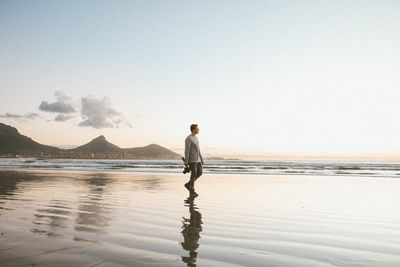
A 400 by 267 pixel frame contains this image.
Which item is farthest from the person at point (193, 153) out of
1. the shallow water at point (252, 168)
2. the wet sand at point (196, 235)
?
the shallow water at point (252, 168)

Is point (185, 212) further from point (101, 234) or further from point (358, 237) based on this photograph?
point (358, 237)

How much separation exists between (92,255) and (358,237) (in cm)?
381

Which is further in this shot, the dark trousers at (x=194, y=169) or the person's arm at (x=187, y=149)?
the person's arm at (x=187, y=149)

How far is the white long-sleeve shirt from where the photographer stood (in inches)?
416

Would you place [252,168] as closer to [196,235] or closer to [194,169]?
[194,169]

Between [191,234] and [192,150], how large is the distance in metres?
6.37

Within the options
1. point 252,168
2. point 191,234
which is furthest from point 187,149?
point 252,168

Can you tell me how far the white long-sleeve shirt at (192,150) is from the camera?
1056 cm

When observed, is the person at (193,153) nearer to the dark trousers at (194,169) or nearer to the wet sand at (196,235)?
the dark trousers at (194,169)

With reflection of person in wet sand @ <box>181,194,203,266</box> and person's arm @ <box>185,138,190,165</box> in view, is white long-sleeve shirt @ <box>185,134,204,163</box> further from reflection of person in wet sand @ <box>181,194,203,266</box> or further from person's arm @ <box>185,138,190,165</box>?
reflection of person in wet sand @ <box>181,194,203,266</box>

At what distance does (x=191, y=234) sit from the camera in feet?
14.3

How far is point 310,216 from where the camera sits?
6.11 meters

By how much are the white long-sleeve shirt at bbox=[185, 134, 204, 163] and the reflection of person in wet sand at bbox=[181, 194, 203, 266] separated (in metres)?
3.86

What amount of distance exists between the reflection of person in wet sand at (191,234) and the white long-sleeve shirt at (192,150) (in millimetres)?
3862
